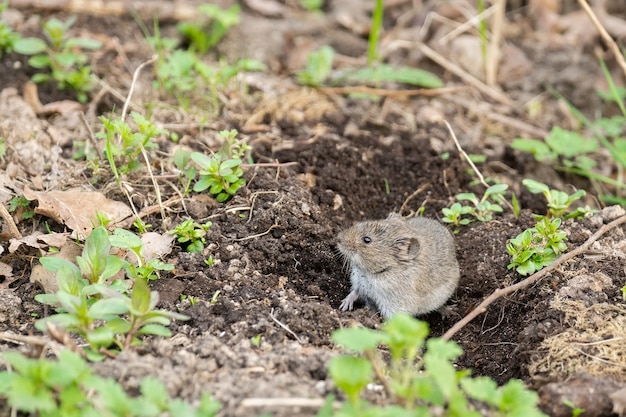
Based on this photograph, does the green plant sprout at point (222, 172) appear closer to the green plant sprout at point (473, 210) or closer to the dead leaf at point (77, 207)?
the dead leaf at point (77, 207)

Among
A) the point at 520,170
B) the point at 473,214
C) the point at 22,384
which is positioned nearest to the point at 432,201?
the point at 473,214

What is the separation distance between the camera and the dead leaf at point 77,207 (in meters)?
4.83

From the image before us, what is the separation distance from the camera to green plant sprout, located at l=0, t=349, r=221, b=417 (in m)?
3.03

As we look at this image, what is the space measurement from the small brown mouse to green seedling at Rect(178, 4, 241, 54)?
3393 mm

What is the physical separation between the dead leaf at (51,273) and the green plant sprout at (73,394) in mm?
1343

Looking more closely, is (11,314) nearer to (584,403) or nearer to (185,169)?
(185,169)

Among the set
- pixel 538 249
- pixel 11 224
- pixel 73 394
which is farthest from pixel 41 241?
pixel 538 249

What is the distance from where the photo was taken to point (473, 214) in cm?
570

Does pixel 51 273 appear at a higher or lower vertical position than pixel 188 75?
lower

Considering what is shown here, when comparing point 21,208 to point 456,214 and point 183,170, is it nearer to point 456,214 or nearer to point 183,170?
point 183,170

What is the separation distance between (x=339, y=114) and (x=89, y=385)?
436 cm

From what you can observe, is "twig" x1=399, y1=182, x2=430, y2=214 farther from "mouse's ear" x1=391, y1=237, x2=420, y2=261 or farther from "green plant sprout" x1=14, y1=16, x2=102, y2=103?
"green plant sprout" x1=14, y1=16, x2=102, y2=103

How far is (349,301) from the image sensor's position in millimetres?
5324

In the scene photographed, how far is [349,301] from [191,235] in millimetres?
1317
